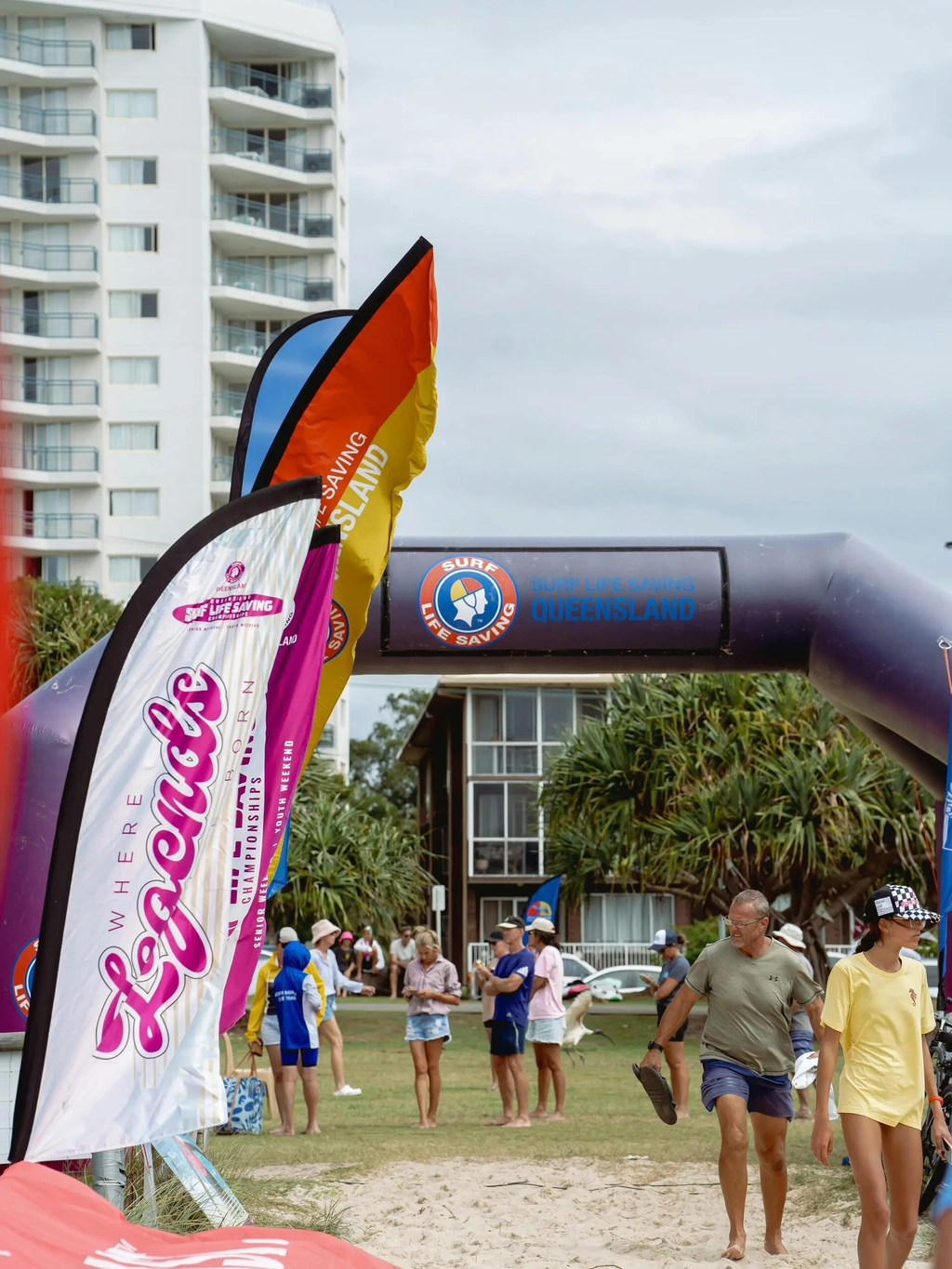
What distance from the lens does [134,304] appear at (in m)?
59.2

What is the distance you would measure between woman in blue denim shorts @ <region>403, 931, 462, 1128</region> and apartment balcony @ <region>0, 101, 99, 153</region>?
51.2m

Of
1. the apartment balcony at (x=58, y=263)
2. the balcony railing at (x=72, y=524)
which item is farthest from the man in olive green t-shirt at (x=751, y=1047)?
the apartment balcony at (x=58, y=263)

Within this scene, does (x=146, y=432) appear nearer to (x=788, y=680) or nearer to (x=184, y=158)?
(x=184, y=158)

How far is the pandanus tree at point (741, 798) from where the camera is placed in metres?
24.8

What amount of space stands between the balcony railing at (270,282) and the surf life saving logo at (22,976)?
54.8m

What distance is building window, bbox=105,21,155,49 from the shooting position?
5922cm

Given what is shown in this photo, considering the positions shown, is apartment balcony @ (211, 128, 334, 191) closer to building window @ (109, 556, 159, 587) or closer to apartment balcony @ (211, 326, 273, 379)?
apartment balcony @ (211, 326, 273, 379)

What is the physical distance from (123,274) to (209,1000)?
56904 mm

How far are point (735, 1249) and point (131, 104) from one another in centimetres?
5800

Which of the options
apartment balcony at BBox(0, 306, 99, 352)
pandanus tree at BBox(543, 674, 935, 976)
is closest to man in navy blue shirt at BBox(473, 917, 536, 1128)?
pandanus tree at BBox(543, 674, 935, 976)

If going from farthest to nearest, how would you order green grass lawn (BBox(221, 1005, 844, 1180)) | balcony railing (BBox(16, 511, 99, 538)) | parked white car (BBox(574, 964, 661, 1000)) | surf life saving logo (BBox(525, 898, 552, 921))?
balcony railing (BBox(16, 511, 99, 538)) < parked white car (BBox(574, 964, 661, 1000)) < surf life saving logo (BBox(525, 898, 552, 921)) < green grass lawn (BBox(221, 1005, 844, 1180))

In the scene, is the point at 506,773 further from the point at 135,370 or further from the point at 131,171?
the point at 131,171

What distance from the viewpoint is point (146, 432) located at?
193ft

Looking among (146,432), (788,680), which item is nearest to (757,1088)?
(788,680)
